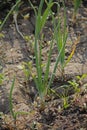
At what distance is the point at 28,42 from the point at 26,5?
56cm

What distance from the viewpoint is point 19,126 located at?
2002 mm

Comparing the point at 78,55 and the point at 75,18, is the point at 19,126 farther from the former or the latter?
the point at 75,18

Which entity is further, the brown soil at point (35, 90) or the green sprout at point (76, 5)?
the green sprout at point (76, 5)

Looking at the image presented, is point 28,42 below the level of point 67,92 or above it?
above

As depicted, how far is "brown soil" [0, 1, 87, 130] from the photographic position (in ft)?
6.65

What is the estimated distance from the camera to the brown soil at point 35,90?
79.8 inches

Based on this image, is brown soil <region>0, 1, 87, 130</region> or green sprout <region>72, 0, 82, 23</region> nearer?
brown soil <region>0, 1, 87, 130</region>

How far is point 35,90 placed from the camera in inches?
89.9

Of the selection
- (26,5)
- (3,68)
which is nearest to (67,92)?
(3,68)

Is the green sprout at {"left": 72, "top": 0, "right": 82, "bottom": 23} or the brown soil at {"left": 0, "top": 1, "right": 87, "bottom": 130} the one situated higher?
the green sprout at {"left": 72, "top": 0, "right": 82, "bottom": 23}

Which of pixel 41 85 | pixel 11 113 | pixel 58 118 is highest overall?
pixel 41 85

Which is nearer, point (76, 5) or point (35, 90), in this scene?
point (35, 90)

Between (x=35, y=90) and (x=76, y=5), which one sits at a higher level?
(x=76, y=5)

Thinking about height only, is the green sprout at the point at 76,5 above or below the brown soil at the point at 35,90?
above
